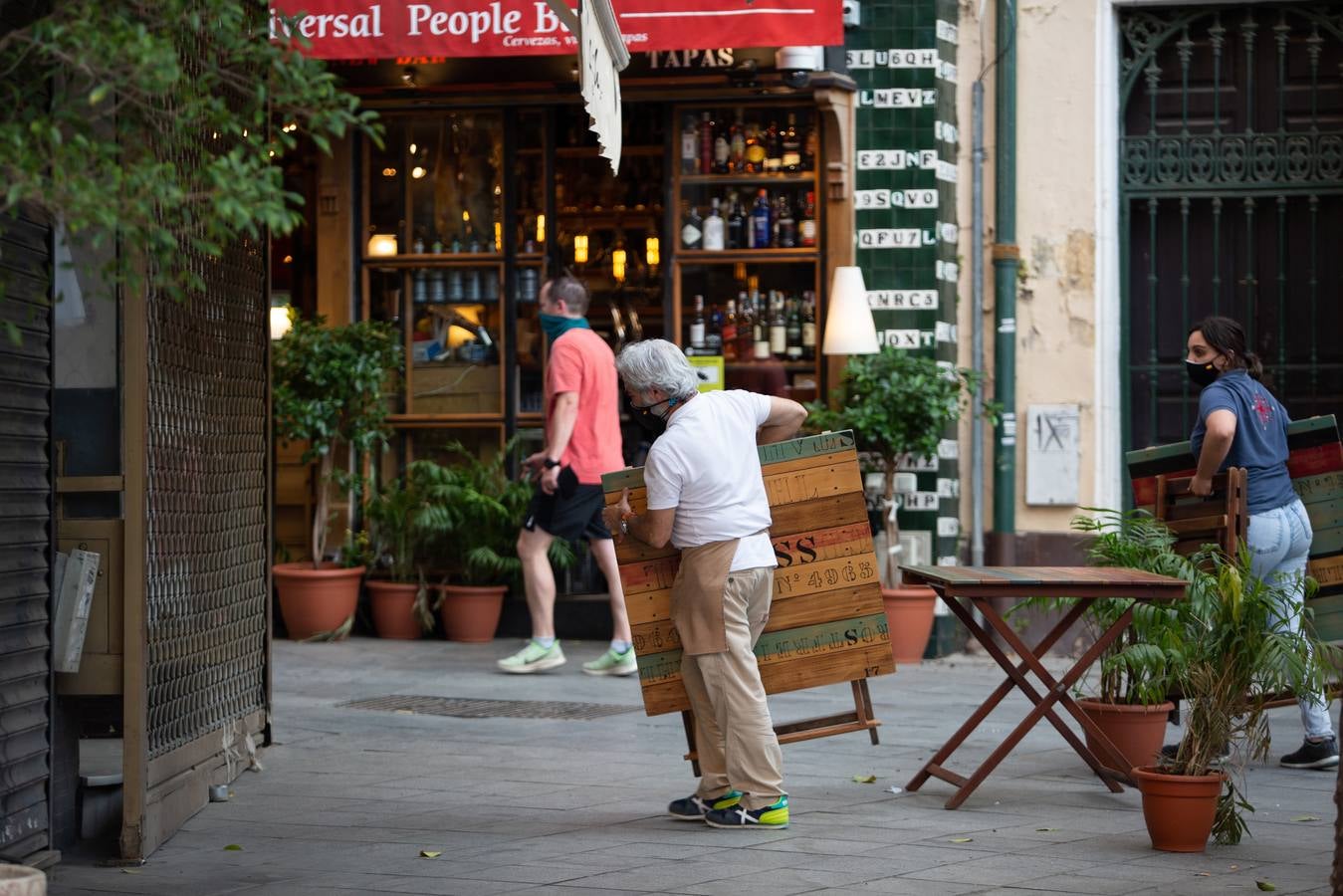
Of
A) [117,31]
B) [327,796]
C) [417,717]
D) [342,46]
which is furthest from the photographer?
[342,46]

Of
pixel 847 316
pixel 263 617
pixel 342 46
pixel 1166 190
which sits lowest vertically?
pixel 263 617

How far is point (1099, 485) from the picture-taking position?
1119 centimetres

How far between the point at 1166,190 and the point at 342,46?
197 inches

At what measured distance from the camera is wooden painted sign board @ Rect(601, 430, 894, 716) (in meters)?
6.74

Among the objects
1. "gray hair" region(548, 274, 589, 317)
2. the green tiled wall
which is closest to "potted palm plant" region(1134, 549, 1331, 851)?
"gray hair" region(548, 274, 589, 317)

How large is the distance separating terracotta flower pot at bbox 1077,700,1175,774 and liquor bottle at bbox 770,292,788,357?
15.5 feet

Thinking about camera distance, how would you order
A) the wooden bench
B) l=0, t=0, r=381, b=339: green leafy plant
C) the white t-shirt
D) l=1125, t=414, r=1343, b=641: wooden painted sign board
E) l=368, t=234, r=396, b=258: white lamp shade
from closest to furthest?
1. l=0, t=0, r=381, b=339: green leafy plant
2. the white t-shirt
3. the wooden bench
4. l=1125, t=414, r=1343, b=641: wooden painted sign board
5. l=368, t=234, r=396, b=258: white lamp shade

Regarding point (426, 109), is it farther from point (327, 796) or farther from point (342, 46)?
point (327, 796)

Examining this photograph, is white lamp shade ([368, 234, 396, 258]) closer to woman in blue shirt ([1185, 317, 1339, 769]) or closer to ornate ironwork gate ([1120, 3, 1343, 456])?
ornate ironwork gate ([1120, 3, 1343, 456])

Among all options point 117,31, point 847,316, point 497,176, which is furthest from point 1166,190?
point 117,31

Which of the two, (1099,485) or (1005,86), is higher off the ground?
(1005,86)

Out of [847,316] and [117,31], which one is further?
[847,316]

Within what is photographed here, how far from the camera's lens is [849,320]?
422 inches

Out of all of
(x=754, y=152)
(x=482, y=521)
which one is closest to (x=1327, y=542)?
(x=754, y=152)
